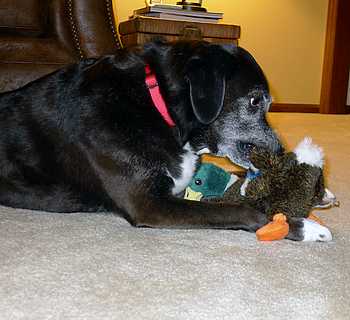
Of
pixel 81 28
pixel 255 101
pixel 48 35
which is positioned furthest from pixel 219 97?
pixel 48 35

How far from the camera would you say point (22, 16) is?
95.5 inches

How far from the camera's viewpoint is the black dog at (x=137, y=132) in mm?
1505

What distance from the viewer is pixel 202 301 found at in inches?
40.5

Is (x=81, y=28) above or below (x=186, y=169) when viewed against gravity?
above

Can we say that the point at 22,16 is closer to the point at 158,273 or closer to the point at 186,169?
the point at 186,169

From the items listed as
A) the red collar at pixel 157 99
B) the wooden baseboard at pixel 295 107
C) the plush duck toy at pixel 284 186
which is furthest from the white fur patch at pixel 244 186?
the wooden baseboard at pixel 295 107

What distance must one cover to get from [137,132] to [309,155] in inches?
19.9

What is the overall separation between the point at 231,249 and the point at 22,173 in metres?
0.75

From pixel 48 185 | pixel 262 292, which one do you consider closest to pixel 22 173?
pixel 48 185

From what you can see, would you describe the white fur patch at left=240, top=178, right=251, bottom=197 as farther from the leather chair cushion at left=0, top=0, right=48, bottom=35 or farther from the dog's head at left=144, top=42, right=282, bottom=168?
the leather chair cushion at left=0, top=0, right=48, bottom=35

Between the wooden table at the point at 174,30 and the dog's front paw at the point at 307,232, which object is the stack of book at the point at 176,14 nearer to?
the wooden table at the point at 174,30

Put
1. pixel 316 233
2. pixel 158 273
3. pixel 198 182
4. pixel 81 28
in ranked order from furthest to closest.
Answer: pixel 81 28
pixel 198 182
pixel 316 233
pixel 158 273

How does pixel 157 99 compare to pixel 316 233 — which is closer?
pixel 316 233

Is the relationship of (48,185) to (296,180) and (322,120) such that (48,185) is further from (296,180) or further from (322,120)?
(322,120)
